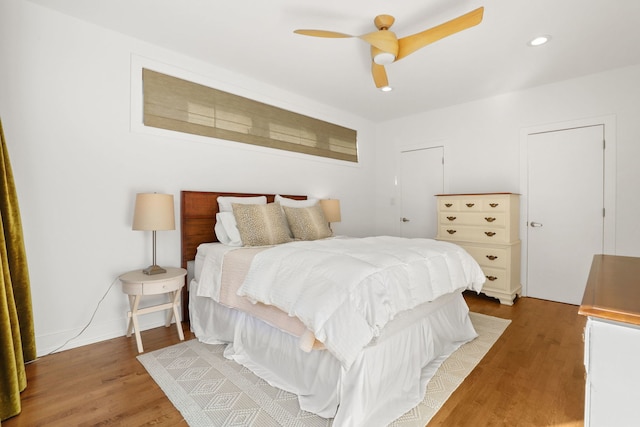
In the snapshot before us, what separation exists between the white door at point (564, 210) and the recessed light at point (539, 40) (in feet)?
4.45

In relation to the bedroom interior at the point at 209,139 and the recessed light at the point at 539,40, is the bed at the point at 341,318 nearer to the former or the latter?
the bedroom interior at the point at 209,139

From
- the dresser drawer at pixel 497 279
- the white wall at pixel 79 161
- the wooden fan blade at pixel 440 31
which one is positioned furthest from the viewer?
the dresser drawer at pixel 497 279

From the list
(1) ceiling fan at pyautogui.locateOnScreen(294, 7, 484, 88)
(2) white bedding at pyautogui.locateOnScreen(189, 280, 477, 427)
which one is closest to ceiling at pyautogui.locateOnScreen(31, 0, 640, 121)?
(1) ceiling fan at pyautogui.locateOnScreen(294, 7, 484, 88)

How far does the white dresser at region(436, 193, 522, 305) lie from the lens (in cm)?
358

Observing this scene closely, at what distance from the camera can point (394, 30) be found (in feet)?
8.48

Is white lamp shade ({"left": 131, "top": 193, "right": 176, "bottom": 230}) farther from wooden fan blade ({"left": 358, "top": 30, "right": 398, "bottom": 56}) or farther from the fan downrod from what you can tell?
the fan downrod

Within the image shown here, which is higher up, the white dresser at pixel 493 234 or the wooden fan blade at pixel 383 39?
the wooden fan blade at pixel 383 39

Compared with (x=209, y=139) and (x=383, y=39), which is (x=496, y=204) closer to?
(x=383, y=39)

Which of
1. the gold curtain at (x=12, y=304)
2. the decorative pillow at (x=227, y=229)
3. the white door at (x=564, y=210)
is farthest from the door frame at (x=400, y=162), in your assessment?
the gold curtain at (x=12, y=304)

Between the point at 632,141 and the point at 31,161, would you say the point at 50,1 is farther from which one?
the point at 632,141

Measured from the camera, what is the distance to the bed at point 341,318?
4.86 ft

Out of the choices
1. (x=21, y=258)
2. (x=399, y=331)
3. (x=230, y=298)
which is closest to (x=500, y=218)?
(x=399, y=331)

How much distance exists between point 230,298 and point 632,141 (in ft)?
14.0

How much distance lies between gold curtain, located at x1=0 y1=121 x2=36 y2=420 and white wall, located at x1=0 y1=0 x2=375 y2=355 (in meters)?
0.23
